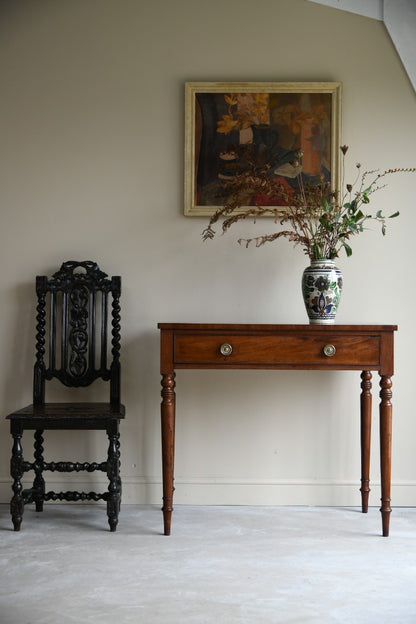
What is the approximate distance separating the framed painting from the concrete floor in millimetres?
1631

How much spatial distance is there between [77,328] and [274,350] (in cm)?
110

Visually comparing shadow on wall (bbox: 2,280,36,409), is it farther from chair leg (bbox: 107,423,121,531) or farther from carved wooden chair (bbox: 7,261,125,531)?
chair leg (bbox: 107,423,121,531)

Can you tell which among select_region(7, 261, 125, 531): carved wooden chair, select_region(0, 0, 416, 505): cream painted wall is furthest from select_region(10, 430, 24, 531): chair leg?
select_region(0, 0, 416, 505): cream painted wall

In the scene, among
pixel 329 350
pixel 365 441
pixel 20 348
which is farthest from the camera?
pixel 20 348

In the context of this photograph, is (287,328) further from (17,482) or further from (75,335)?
(17,482)

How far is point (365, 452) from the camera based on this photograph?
338 cm

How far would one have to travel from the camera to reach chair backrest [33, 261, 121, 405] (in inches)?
135

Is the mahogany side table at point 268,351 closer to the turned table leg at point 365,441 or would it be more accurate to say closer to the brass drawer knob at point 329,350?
the brass drawer knob at point 329,350

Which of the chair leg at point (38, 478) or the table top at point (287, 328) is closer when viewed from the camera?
the table top at point (287, 328)

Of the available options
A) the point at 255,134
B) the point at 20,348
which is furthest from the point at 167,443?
the point at 255,134

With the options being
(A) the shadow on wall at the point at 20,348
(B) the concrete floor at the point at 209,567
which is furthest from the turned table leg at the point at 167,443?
(A) the shadow on wall at the point at 20,348

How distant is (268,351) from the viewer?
3.00 meters

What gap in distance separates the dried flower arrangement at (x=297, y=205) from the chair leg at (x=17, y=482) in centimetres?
136

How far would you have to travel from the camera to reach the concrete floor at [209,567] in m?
2.15
